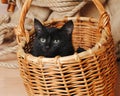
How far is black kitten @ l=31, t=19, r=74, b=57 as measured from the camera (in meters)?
1.01

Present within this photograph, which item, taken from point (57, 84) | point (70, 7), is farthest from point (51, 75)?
point (70, 7)

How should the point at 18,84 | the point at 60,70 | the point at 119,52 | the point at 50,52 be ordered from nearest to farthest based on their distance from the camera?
the point at 60,70
the point at 50,52
the point at 18,84
the point at 119,52

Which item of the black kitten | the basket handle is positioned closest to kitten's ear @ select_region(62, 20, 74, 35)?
the black kitten

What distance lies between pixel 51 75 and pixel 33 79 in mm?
86

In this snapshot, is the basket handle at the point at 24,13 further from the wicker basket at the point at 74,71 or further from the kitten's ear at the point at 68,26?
the kitten's ear at the point at 68,26

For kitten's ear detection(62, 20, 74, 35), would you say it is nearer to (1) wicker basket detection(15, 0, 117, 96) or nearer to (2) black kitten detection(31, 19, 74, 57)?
(2) black kitten detection(31, 19, 74, 57)

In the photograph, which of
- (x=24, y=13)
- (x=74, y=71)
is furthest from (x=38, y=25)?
(x=74, y=71)

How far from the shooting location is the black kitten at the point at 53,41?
3.31 ft

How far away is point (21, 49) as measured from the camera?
0.98 meters

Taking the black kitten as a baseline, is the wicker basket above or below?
below

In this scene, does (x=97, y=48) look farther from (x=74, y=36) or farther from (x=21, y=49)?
(x=74, y=36)

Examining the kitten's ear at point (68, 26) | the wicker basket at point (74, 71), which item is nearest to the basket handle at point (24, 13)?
the wicker basket at point (74, 71)

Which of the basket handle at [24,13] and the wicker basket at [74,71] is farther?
the basket handle at [24,13]

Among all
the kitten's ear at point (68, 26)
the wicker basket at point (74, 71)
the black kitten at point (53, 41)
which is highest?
the kitten's ear at point (68, 26)
